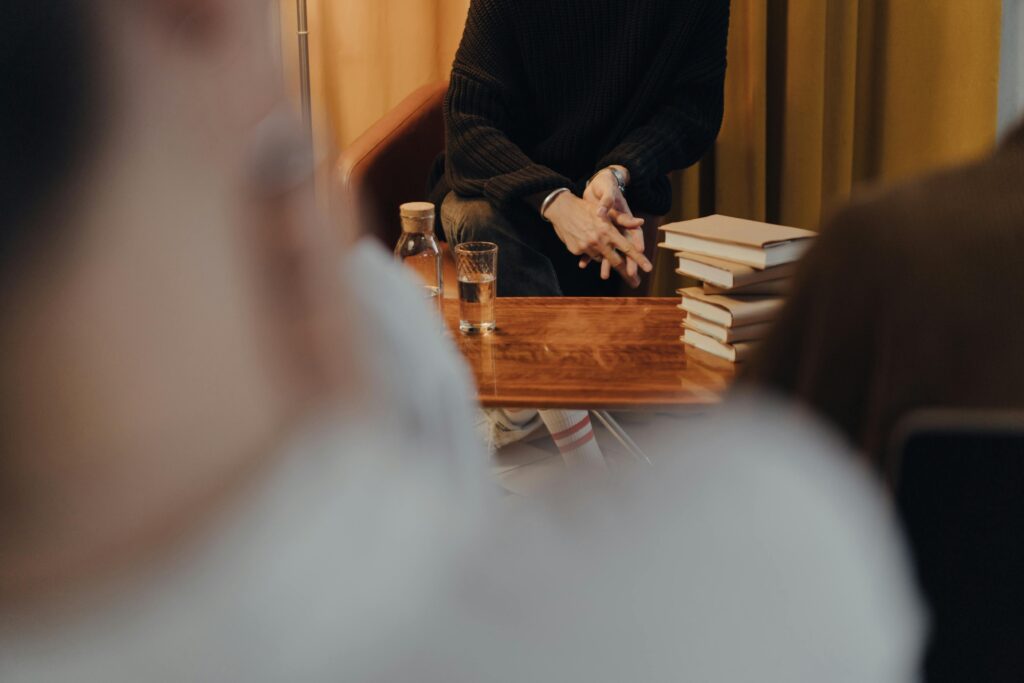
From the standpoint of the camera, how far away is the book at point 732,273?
5.22 ft

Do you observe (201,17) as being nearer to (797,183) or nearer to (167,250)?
(167,250)

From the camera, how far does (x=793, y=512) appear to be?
0.47 meters

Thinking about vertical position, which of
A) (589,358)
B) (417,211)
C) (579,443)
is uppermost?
(417,211)

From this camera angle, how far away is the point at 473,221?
2.57m

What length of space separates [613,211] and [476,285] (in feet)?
1.98

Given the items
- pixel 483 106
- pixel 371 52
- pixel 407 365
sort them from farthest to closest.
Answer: pixel 371 52 < pixel 483 106 < pixel 407 365

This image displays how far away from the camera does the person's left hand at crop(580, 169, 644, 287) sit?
2.25 meters

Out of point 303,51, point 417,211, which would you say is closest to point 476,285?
point 417,211

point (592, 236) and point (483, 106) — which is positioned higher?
point (483, 106)

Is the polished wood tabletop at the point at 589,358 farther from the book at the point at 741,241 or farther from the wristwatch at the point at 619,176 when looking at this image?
the wristwatch at the point at 619,176

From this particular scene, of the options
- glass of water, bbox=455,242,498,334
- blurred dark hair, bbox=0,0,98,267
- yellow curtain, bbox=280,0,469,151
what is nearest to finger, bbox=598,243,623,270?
glass of water, bbox=455,242,498,334

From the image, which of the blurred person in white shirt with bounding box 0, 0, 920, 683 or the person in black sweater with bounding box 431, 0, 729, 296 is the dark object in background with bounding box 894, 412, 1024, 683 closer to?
the blurred person in white shirt with bounding box 0, 0, 920, 683

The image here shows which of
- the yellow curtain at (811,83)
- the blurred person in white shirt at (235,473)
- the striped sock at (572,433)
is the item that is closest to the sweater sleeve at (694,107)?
the yellow curtain at (811,83)

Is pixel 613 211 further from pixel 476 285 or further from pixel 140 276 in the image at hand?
pixel 140 276
